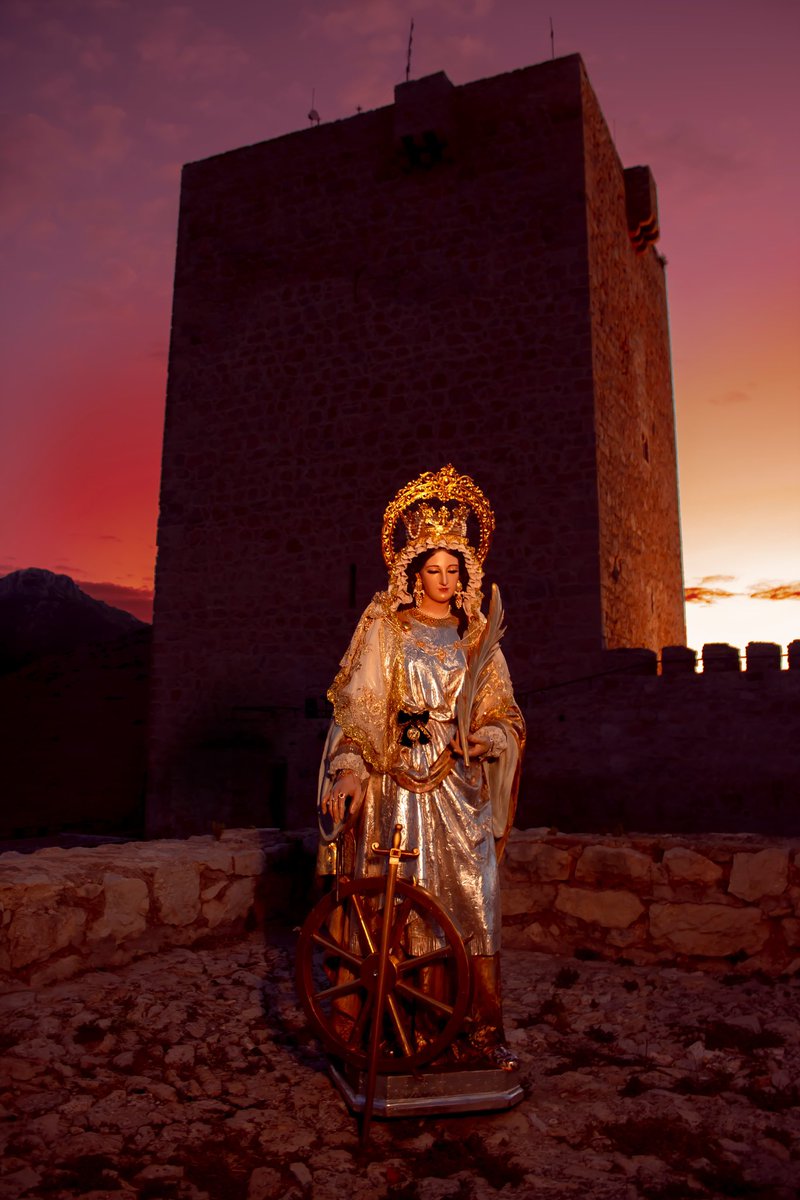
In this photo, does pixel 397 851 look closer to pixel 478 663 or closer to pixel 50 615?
pixel 478 663

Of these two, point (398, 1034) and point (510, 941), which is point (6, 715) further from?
point (398, 1034)

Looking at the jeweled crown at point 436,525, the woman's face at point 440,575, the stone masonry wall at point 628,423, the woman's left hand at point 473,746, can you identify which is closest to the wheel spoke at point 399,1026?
the woman's left hand at point 473,746

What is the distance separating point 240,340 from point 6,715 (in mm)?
11236

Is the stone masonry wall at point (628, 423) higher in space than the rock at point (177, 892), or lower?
higher

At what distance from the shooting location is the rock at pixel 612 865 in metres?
4.81

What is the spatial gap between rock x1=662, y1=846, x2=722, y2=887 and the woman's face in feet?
6.88

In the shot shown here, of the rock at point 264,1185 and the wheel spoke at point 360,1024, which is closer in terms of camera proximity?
the rock at point 264,1185

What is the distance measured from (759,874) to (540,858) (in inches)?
45.2

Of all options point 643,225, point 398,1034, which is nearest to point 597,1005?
point 398,1034

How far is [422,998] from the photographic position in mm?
3098

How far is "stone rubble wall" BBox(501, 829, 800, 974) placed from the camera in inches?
179

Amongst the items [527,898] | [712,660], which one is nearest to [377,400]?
[712,660]

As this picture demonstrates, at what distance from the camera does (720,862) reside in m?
4.68

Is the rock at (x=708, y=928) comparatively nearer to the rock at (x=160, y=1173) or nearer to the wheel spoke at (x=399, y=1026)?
the wheel spoke at (x=399, y=1026)
